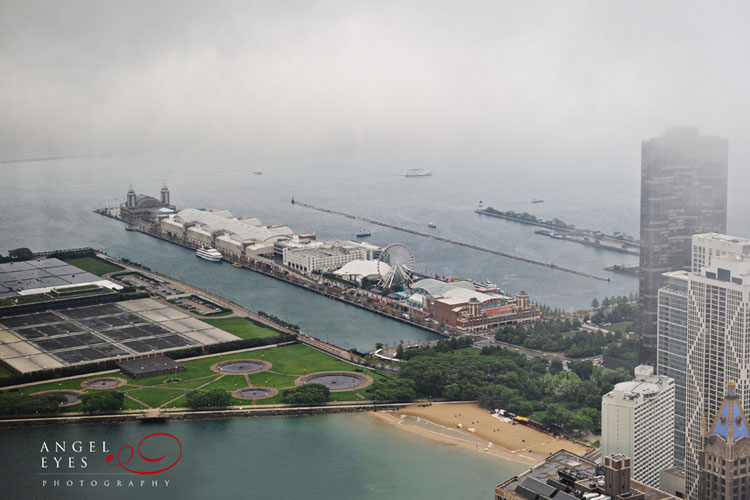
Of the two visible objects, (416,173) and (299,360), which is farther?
(416,173)

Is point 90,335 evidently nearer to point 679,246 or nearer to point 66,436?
point 66,436

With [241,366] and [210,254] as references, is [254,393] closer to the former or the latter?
[241,366]

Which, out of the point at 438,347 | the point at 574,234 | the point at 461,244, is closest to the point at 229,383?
the point at 438,347

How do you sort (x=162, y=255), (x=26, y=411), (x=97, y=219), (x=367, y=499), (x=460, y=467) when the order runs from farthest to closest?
(x=97, y=219) < (x=162, y=255) < (x=26, y=411) < (x=460, y=467) < (x=367, y=499)

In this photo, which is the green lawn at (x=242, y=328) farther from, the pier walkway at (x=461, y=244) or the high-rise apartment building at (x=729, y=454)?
the high-rise apartment building at (x=729, y=454)

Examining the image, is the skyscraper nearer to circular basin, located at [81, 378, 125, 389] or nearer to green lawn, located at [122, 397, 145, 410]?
green lawn, located at [122, 397, 145, 410]

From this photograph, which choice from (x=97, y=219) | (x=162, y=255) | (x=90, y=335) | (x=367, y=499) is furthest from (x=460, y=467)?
(x=97, y=219)
